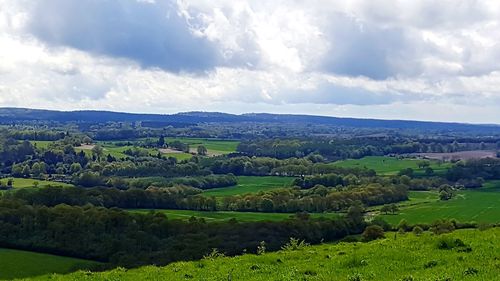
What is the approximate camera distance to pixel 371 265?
832 inches

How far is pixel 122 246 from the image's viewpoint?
80.2 meters

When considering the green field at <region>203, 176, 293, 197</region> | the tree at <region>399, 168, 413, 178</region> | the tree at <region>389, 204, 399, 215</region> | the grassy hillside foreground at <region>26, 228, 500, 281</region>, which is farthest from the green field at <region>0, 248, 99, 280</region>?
the tree at <region>399, 168, 413, 178</region>

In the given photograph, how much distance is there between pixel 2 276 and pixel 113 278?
42892 millimetres

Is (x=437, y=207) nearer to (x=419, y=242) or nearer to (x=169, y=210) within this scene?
(x=169, y=210)

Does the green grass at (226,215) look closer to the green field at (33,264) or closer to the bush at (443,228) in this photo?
the bush at (443,228)

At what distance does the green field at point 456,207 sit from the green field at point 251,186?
138ft

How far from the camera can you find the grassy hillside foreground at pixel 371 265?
61.9 feet

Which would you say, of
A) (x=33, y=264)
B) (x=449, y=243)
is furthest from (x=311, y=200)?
(x=449, y=243)

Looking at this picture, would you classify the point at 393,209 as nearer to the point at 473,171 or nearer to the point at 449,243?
the point at 473,171

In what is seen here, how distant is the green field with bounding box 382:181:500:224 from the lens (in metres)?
111

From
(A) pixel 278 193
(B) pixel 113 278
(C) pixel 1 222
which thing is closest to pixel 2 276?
(C) pixel 1 222

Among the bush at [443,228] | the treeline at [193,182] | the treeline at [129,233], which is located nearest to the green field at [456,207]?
the bush at [443,228]

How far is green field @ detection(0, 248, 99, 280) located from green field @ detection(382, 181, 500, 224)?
6175cm

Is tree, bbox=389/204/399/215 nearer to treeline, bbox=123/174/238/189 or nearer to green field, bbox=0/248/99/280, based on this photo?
treeline, bbox=123/174/238/189
